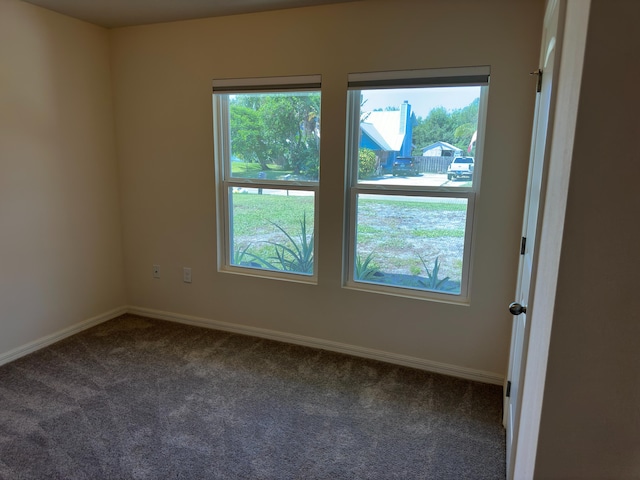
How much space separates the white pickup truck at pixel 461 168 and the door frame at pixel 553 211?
1.38 metres

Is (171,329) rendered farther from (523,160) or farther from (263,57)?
(523,160)

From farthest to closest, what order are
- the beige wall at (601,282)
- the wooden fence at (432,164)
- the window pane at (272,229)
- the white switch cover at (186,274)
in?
the white switch cover at (186,274) < the window pane at (272,229) < the wooden fence at (432,164) < the beige wall at (601,282)

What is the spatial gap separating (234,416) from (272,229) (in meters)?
1.46

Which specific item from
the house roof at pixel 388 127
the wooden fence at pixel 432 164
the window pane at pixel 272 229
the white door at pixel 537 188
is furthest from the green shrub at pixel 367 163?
the white door at pixel 537 188

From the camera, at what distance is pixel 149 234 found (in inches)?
141

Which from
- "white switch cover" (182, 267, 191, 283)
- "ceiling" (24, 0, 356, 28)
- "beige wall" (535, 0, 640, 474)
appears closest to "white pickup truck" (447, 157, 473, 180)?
"ceiling" (24, 0, 356, 28)

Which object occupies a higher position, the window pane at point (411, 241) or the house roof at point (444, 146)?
the house roof at point (444, 146)

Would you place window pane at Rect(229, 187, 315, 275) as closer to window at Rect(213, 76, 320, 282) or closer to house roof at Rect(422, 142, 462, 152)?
window at Rect(213, 76, 320, 282)

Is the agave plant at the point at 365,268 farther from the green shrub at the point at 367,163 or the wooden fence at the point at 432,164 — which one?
the wooden fence at the point at 432,164

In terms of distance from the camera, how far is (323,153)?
2.90 m

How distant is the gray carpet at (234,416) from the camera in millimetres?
1949

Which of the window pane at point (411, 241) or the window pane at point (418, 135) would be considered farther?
the window pane at point (411, 241)

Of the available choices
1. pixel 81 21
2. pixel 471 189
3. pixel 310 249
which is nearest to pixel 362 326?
pixel 310 249

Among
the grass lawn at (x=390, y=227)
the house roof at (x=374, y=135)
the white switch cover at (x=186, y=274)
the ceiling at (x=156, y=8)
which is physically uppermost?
the ceiling at (x=156, y=8)
